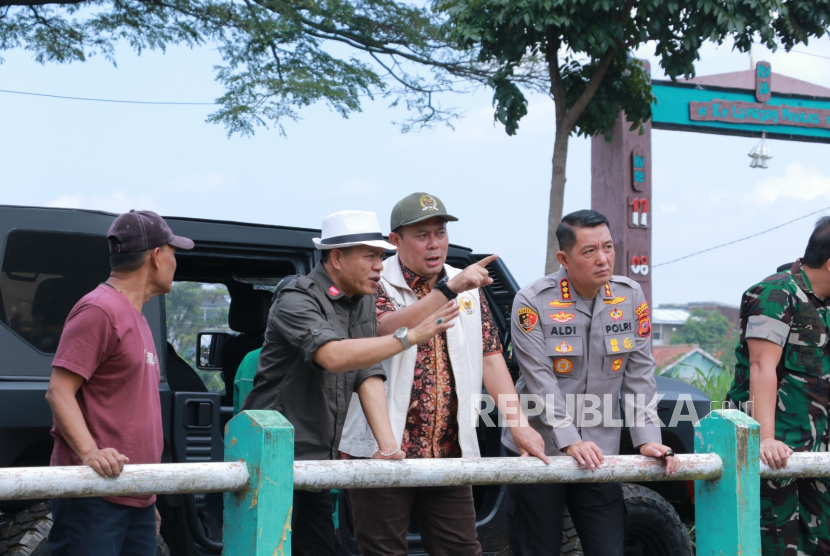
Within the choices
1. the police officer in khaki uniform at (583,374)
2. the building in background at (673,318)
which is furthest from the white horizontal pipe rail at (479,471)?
the building in background at (673,318)

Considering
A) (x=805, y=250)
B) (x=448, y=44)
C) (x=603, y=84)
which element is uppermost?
(x=448, y=44)

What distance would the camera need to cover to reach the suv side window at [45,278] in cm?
325

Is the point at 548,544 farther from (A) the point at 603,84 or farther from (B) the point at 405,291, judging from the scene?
(A) the point at 603,84

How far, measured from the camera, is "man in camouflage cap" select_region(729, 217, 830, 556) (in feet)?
10.5

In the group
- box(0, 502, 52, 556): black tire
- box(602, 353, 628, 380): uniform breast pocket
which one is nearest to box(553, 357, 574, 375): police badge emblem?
box(602, 353, 628, 380): uniform breast pocket

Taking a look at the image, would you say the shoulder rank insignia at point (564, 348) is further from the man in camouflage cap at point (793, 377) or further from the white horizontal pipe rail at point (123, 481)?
the white horizontal pipe rail at point (123, 481)

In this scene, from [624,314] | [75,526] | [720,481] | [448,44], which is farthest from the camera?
[448,44]

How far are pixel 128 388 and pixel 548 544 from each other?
1563 millimetres

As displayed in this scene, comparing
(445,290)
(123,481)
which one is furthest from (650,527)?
(123,481)

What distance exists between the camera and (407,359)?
3.07m

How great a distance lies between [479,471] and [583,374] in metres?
0.96

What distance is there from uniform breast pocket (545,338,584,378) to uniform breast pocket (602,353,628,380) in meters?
0.09

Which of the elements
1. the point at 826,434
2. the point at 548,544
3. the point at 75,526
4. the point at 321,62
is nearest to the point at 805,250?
the point at 826,434

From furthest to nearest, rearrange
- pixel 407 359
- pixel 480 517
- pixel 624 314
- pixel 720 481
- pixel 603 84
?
pixel 603 84
pixel 480 517
pixel 624 314
pixel 407 359
pixel 720 481
